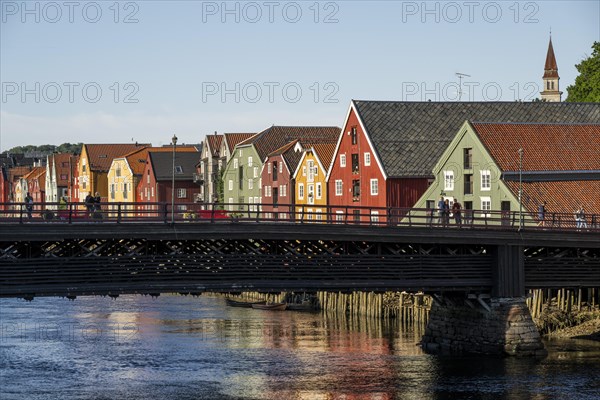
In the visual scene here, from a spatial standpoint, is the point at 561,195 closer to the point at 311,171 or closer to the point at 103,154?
the point at 311,171

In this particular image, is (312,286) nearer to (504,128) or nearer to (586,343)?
(586,343)

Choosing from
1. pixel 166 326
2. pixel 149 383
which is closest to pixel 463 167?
pixel 166 326

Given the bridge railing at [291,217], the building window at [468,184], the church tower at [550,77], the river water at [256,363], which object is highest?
the church tower at [550,77]

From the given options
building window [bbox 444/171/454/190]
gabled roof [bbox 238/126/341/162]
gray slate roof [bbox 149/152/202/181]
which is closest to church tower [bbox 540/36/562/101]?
gray slate roof [bbox 149/152/202/181]

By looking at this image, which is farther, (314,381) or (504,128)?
(504,128)

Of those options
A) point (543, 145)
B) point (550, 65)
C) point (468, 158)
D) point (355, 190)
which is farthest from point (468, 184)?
point (550, 65)

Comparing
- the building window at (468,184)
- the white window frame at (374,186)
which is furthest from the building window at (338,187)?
the building window at (468,184)

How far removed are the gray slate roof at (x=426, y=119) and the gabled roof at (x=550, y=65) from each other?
87.2 meters

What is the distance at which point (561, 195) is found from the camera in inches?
2916

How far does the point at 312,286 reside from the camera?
5394 cm

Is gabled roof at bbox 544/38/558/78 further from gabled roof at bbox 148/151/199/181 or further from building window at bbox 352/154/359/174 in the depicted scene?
building window at bbox 352/154/359/174

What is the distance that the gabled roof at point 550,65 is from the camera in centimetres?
17675

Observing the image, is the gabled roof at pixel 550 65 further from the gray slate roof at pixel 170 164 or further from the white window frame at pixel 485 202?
the white window frame at pixel 485 202

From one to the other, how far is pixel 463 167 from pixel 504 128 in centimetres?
372
